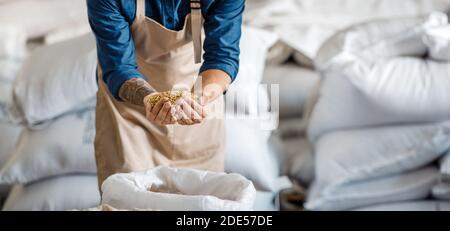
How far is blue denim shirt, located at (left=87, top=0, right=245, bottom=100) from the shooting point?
3.34 ft

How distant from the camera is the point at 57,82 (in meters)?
1.42

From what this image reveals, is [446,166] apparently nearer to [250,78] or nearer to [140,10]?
[250,78]

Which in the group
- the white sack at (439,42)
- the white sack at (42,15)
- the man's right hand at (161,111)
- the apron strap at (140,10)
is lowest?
the white sack at (42,15)

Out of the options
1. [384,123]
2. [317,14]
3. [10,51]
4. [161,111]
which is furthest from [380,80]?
[10,51]

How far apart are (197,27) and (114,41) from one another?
10 centimetres

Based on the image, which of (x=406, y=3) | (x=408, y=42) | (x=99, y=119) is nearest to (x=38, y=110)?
(x=99, y=119)

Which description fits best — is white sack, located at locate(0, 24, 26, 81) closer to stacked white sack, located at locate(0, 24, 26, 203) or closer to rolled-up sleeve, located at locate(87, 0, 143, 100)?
stacked white sack, located at locate(0, 24, 26, 203)

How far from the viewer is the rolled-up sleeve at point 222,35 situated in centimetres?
104

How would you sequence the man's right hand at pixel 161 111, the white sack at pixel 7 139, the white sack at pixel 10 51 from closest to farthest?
the man's right hand at pixel 161 111
the white sack at pixel 7 139
the white sack at pixel 10 51

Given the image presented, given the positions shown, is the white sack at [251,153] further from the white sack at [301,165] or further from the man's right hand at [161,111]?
the man's right hand at [161,111]

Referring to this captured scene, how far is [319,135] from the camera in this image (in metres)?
1.53

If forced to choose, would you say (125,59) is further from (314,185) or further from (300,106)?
(300,106)

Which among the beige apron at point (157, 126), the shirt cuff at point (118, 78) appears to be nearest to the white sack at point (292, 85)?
the beige apron at point (157, 126)
